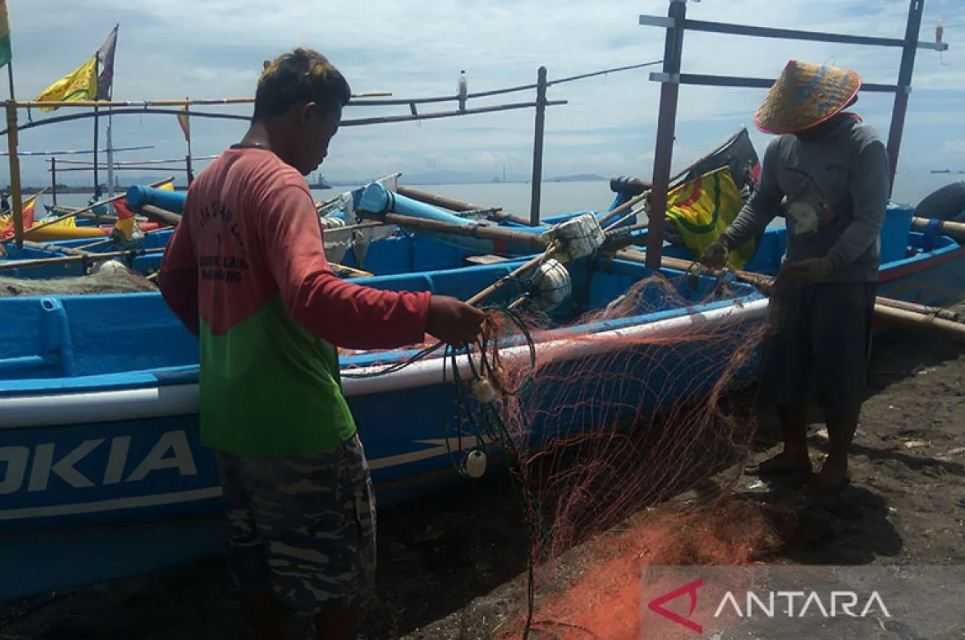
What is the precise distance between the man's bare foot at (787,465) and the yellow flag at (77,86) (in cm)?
1009

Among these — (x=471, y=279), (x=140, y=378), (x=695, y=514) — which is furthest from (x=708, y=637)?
(x=471, y=279)

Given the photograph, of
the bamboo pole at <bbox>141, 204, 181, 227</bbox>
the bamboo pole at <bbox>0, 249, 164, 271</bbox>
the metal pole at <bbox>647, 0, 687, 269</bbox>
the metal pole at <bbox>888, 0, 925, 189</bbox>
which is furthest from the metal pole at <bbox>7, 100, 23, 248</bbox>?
the metal pole at <bbox>888, 0, 925, 189</bbox>

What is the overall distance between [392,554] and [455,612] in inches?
27.2

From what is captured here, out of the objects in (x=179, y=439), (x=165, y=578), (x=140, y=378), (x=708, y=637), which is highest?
(x=140, y=378)

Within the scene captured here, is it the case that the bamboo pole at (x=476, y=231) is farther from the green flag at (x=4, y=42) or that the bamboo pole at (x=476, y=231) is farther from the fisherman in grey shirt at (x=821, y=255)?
the green flag at (x=4, y=42)

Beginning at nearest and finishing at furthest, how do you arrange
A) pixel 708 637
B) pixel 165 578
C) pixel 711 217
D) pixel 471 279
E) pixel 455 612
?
1. pixel 708 637
2. pixel 455 612
3. pixel 165 578
4. pixel 471 279
5. pixel 711 217

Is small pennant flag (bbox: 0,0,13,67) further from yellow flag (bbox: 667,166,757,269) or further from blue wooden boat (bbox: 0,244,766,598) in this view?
yellow flag (bbox: 667,166,757,269)

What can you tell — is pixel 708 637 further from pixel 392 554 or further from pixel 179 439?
pixel 179 439

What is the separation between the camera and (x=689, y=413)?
5234 mm

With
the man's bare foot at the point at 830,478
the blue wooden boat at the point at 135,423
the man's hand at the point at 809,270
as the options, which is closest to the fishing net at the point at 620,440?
the blue wooden boat at the point at 135,423

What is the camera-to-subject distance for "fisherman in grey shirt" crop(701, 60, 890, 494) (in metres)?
4.31

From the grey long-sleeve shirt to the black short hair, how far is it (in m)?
2.87

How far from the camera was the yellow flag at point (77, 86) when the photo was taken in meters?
11.4

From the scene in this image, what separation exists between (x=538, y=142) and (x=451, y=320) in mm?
9623
